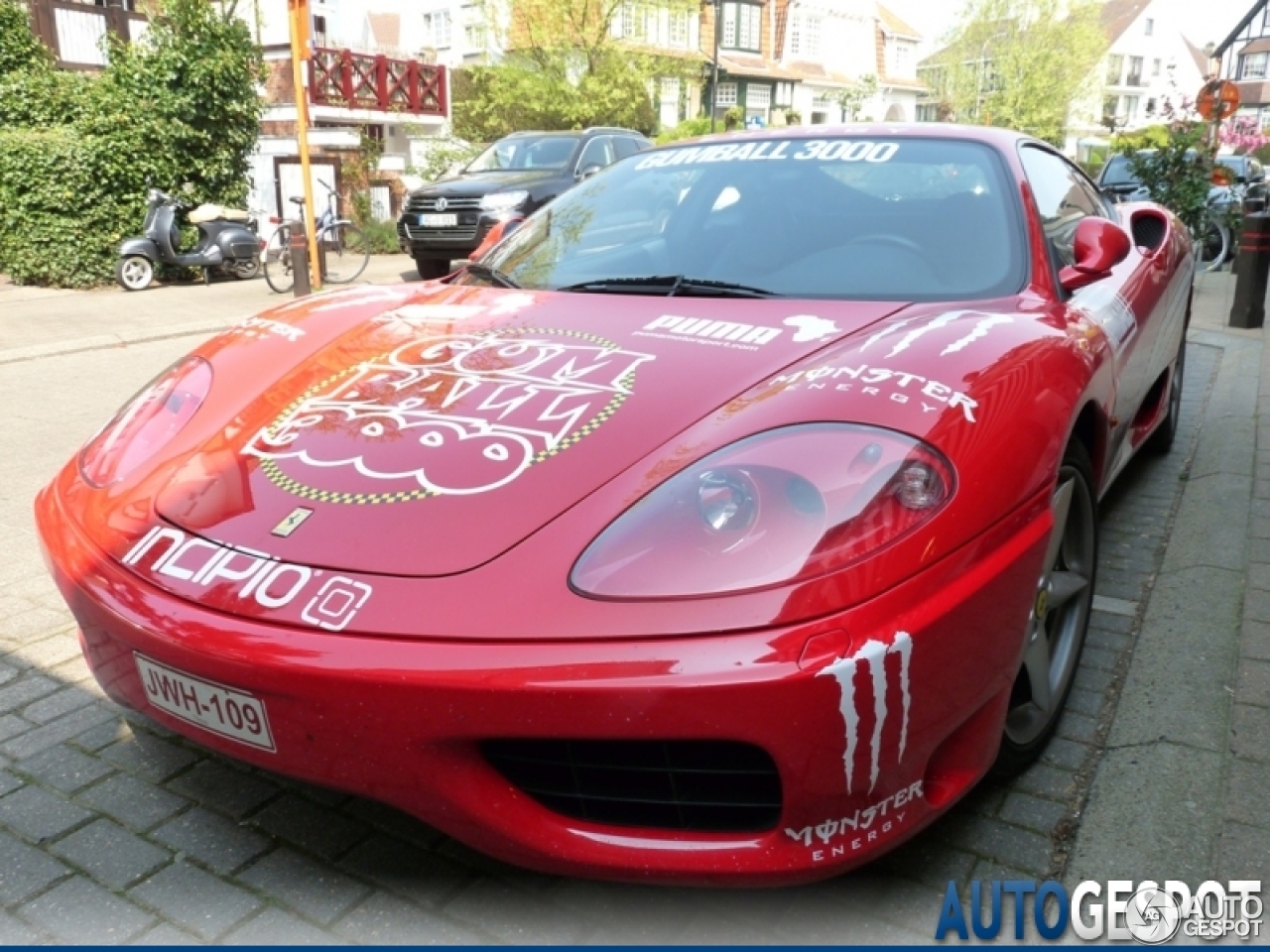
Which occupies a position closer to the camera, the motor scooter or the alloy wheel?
the alloy wheel

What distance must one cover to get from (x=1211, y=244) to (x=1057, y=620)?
12427 mm

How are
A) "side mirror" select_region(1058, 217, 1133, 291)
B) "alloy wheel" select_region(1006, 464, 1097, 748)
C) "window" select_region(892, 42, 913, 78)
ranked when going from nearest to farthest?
1. "alloy wheel" select_region(1006, 464, 1097, 748)
2. "side mirror" select_region(1058, 217, 1133, 291)
3. "window" select_region(892, 42, 913, 78)

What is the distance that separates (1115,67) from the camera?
70.5m

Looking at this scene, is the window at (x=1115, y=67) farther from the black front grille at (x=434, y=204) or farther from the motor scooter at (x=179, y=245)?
the motor scooter at (x=179, y=245)

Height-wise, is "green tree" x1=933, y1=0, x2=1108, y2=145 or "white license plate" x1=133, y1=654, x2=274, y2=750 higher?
"green tree" x1=933, y1=0, x2=1108, y2=145

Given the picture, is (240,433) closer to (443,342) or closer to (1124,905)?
(443,342)

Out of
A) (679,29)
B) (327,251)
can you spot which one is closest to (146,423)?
(327,251)

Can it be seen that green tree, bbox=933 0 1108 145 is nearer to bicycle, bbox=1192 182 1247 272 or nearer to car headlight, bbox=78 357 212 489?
bicycle, bbox=1192 182 1247 272

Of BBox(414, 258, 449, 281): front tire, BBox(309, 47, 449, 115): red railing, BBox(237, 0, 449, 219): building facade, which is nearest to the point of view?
BBox(414, 258, 449, 281): front tire

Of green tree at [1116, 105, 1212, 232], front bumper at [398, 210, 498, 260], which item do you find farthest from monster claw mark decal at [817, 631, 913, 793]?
green tree at [1116, 105, 1212, 232]

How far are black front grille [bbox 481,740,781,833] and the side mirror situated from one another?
5.62 feet

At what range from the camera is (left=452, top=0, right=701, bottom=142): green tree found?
29.0m

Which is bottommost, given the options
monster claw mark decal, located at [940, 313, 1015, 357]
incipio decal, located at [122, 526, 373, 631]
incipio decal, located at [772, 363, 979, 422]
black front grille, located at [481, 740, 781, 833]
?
black front grille, located at [481, 740, 781, 833]

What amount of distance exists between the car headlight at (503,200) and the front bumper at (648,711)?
33.4 ft
